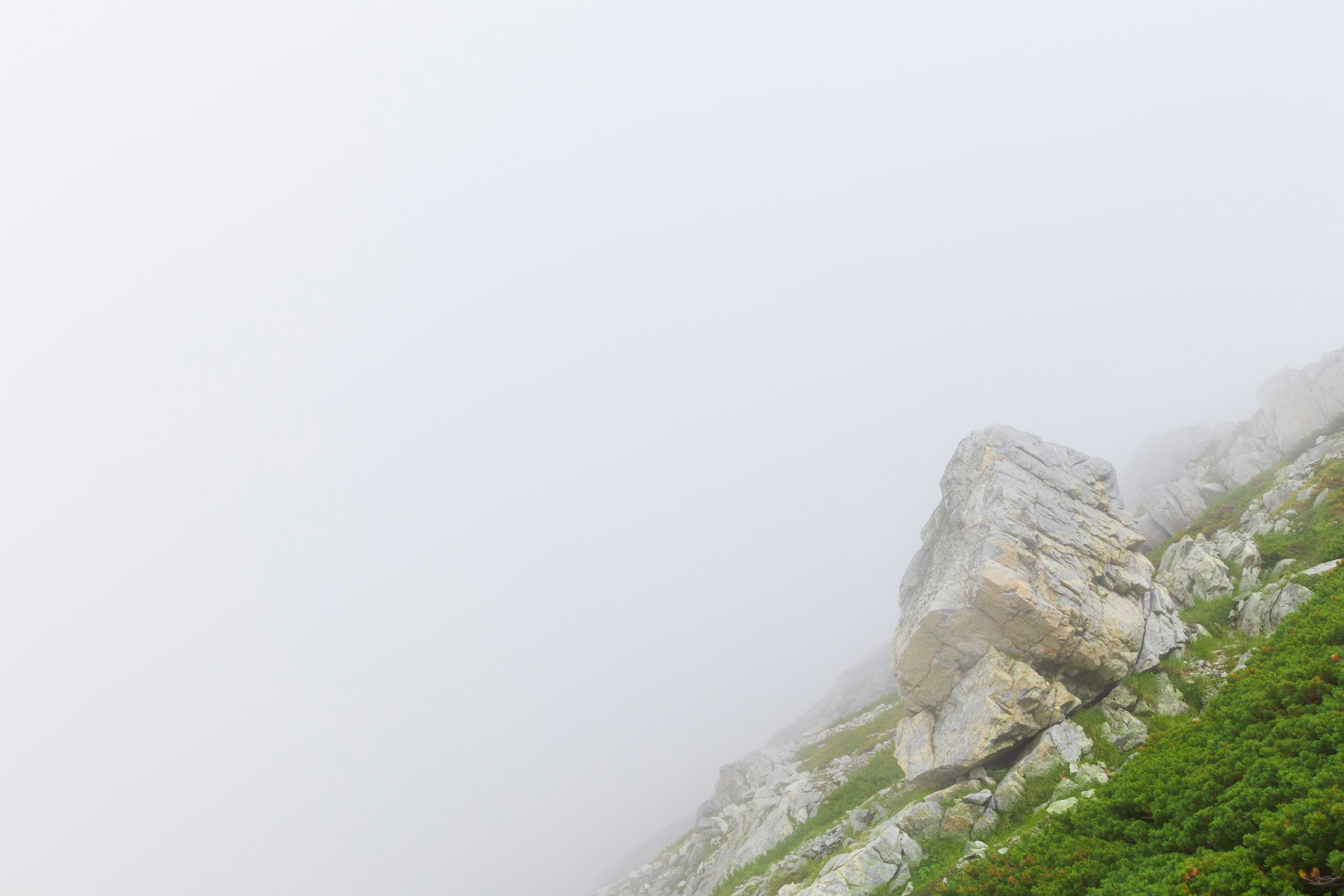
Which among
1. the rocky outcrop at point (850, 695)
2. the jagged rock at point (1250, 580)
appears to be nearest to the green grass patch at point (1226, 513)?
the jagged rock at point (1250, 580)

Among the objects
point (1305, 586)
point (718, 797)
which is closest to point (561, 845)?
point (718, 797)

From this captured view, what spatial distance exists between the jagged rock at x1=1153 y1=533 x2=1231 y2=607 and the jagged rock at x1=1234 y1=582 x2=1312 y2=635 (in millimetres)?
2005

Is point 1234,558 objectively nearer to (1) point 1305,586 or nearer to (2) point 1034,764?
(1) point 1305,586

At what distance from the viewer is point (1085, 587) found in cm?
1903

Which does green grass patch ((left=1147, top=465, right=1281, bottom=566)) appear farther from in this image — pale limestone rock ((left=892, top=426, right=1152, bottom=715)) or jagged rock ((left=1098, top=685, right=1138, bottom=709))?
jagged rock ((left=1098, top=685, right=1138, bottom=709))

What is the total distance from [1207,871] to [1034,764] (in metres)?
8.34

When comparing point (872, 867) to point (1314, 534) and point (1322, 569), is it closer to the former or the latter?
point (1322, 569)

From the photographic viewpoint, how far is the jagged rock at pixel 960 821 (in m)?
16.0

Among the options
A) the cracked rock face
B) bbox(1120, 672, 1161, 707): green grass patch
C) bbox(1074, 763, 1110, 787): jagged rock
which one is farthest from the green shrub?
the cracked rock face

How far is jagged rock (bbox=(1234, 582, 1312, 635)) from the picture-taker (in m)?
16.6

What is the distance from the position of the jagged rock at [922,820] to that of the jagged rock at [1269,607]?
11.1m

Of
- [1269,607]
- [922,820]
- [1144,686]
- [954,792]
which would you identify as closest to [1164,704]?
[1144,686]

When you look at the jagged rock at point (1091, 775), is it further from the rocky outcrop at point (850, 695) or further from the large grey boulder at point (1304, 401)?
the large grey boulder at point (1304, 401)

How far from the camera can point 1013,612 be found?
18.3 meters
